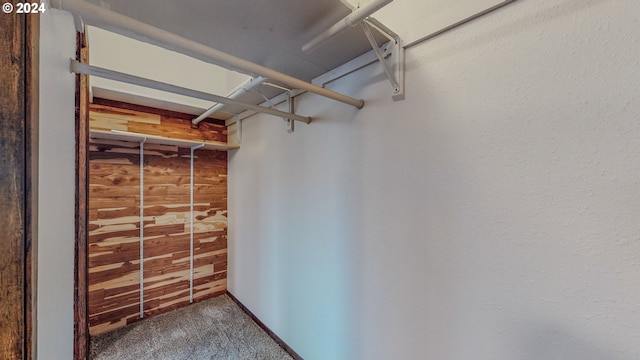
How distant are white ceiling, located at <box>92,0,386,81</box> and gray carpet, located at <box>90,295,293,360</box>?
2170 millimetres

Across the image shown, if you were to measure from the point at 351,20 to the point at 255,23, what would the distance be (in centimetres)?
44

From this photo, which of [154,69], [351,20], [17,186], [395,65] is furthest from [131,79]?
[154,69]

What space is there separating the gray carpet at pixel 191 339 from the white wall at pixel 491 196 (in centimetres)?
72

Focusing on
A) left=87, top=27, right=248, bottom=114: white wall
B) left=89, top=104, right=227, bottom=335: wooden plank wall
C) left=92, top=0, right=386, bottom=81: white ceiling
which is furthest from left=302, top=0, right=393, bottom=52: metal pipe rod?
left=89, top=104, right=227, bottom=335: wooden plank wall

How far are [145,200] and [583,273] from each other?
3.02 metres

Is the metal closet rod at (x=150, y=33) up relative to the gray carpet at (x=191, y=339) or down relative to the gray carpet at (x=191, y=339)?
up

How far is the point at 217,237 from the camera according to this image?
112 inches

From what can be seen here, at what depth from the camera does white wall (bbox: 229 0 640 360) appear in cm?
74

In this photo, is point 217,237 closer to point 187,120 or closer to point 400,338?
point 187,120

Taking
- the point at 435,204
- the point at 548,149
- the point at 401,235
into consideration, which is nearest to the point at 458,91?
the point at 548,149

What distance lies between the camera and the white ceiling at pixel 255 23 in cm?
95

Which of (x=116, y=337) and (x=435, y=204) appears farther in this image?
(x=116, y=337)

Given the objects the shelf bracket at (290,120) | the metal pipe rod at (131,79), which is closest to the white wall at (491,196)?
the shelf bracket at (290,120)

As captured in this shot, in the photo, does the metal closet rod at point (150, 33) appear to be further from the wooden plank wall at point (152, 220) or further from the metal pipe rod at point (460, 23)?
the wooden plank wall at point (152, 220)
